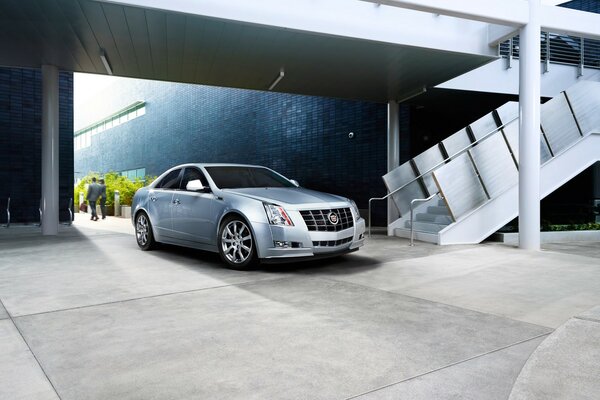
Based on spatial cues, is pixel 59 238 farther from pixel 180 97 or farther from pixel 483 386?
pixel 180 97

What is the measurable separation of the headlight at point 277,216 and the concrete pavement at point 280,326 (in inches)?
26.6

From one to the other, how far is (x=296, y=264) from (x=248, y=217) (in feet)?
4.15

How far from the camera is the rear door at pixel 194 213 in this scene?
6.39m


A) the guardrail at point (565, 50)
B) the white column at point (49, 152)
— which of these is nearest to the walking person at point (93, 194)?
the white column at point (49, 152)

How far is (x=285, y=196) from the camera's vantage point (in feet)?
20.2

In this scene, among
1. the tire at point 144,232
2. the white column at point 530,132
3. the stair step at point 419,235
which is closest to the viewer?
the tire at point 144,232

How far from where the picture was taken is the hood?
5918mm

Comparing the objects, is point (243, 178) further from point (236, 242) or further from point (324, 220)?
point (324, 220)

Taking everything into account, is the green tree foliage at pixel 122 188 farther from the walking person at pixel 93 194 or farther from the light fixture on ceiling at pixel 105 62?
the light fixture on ceiling at pixel 105 62

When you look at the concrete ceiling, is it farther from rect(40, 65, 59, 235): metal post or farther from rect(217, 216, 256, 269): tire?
rect(217, 216, 256, 269): tire

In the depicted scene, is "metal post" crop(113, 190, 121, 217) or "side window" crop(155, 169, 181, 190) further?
"metal post" crop(113, 190, 121, 217)

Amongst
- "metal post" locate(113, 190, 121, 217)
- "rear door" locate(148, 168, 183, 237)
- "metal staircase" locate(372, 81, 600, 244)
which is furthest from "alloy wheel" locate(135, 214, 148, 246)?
"metal post" locate(113, 190, 121, 217)

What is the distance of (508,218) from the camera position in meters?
9.26

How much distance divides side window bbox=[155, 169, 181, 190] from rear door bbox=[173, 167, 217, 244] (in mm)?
194
